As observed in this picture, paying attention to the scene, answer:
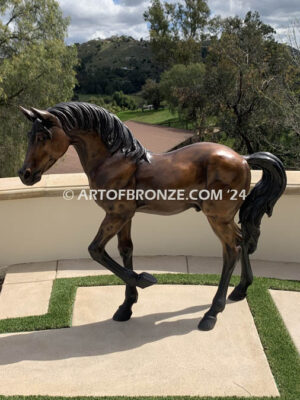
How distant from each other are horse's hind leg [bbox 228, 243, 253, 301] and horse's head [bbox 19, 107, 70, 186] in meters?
1.97

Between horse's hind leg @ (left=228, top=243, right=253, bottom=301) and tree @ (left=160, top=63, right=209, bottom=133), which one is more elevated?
tree @ (left=160, top=63, right=209, bottom=133)

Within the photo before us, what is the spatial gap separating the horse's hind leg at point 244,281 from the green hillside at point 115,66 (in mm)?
53537

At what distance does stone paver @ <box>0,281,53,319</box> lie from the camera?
411 cm

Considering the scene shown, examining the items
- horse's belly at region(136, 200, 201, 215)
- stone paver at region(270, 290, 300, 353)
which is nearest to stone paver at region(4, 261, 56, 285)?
horse's belly at region(136, 200, 201, 215)

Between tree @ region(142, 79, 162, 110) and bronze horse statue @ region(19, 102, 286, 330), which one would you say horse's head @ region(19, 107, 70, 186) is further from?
tree @ region(142, 79, 162, 110)

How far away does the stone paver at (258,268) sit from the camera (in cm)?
488

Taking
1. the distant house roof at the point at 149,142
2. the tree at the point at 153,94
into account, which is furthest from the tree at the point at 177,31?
the distant house roof at the point at 149,142

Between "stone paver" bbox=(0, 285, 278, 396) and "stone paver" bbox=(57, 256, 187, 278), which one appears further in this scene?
"stone paver" bbox=(57, 256, 187, 278)

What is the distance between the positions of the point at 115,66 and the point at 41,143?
8705cm

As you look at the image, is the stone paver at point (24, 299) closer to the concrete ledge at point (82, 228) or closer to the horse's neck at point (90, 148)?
the concrete ledge at point (82, 228)

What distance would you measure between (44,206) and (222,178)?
8.20 ft

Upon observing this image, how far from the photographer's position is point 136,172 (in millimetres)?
3447

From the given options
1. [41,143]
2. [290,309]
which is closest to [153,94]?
[290,309]

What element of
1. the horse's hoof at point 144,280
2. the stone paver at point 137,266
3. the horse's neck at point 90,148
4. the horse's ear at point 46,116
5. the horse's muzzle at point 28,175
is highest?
the horse's ear at point 46,116
